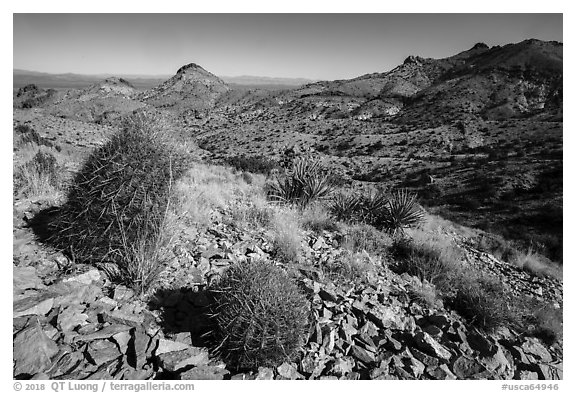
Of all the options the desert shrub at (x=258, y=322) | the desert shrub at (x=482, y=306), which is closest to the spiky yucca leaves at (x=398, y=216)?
the desert shrub at (x=482, y=306)

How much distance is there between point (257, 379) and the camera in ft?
10.0

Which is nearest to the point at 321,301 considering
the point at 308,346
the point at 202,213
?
the point at 308,346

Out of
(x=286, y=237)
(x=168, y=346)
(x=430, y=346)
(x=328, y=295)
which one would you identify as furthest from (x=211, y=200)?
(x=430, y=346)

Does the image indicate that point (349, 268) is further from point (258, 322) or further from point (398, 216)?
point (398, 216)

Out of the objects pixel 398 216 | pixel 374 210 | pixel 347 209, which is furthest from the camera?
pixel 374 210

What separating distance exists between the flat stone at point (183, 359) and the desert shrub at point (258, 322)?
16 centimetres

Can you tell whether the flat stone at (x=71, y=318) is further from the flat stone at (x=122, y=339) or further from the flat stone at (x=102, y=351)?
the flat stone at (x=122, y=339)

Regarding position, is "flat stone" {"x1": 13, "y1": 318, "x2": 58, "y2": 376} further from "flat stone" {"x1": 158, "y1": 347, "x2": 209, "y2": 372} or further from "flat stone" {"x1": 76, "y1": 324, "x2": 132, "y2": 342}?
"flat stone" {"x1": 158, "y1": 347, "x2": 209, "y2": 372}

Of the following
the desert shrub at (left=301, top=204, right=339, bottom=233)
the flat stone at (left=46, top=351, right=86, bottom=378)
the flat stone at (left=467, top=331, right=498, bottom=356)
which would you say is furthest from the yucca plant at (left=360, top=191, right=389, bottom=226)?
the flat stone at (left=46, top=351, right=86, bottom=378)

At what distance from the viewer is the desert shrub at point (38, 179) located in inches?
251

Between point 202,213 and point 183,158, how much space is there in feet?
6.58

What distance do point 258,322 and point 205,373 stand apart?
704 millimetres

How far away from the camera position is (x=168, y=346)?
317cm

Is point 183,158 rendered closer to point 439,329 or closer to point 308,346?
point 308,346
